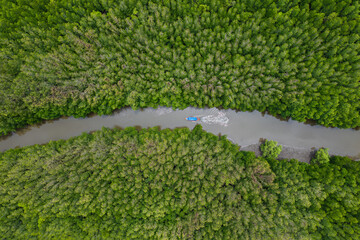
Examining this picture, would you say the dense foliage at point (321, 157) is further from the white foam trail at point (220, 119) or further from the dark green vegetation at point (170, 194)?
the white foam trail at point (220, 119)

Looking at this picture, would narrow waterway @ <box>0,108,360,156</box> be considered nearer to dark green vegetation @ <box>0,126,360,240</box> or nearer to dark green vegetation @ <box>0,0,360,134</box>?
dark green vegetation @ <box>0,0,360,134</box>

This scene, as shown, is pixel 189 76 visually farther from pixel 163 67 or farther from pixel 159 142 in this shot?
pixel 159 142

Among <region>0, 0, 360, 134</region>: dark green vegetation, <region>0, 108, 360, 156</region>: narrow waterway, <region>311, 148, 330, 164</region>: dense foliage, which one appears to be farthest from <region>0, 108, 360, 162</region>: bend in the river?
<region>0, 0, 360, 134</region>: dark green vegetation

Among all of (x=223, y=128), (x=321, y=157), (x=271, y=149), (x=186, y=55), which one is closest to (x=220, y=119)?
(x=223, y=128)

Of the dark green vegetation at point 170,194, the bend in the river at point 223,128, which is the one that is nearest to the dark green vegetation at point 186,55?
the bend in the river at point 223,128

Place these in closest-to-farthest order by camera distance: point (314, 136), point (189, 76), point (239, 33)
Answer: point (239, 33)
point (189, 76)
point (314, 136)

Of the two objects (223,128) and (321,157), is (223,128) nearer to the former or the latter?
(223,128)

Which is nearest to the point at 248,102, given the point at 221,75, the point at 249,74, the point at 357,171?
the point at 249,74
